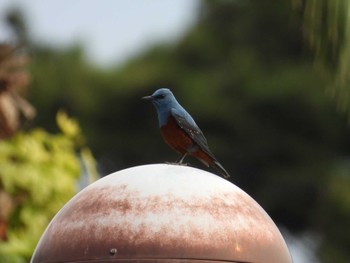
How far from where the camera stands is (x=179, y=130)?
6.76 metres

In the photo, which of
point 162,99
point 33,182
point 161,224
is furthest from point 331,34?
point 161,224

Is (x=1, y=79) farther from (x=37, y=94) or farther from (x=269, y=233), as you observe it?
(x=37, y=94)

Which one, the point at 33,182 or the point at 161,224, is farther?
the point at 33,182

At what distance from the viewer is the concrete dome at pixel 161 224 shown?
205 inches

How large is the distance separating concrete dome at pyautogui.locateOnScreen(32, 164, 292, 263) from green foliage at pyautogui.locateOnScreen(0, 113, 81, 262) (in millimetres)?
3835

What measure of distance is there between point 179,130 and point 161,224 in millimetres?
1553

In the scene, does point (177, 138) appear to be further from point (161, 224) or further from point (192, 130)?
point (161, 224)

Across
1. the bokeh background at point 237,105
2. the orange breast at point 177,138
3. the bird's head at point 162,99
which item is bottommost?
the bokeh background at point 237,105

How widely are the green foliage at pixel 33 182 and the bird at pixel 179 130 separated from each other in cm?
264

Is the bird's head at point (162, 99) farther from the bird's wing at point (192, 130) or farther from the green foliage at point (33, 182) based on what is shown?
the green foliage at point (33, 182)

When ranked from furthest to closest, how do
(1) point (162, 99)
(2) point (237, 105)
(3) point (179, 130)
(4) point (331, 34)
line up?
(2) point (237, 105)
(4) point (331, 34)
(1) point (162, 99)
(3) point (179, 130)

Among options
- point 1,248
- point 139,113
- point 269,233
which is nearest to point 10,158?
point 1,248

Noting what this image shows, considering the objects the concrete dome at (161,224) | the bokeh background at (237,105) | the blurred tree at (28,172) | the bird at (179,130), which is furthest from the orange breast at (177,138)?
the bokeh background at (237,105)

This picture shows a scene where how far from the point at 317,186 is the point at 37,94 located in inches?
259
